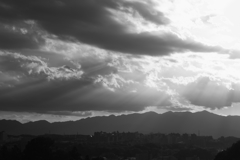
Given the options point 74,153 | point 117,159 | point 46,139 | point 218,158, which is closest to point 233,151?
point 218,158

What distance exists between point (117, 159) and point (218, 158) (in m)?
79.6

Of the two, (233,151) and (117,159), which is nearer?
(233,151)

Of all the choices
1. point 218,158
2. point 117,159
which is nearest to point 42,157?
point 218,158

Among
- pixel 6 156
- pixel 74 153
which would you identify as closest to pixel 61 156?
pixel 74 153

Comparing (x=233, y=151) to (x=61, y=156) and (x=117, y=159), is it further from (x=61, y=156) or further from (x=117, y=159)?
(x=117, y=159)

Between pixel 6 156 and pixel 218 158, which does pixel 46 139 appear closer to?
pixel 6 156

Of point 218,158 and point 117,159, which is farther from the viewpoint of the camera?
point 117,159

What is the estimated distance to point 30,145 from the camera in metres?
123

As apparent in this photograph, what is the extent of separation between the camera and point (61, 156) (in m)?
127

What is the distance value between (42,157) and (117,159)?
80870 millimetres

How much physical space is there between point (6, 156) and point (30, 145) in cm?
1152

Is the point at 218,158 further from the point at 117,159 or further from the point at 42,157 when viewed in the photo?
the point at 117,159

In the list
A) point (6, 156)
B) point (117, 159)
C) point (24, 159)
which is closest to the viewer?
point (24, 159)

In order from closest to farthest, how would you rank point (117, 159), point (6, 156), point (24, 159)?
1. point (24, 159)
2. point (6, 156)
3. point (117, 159)
